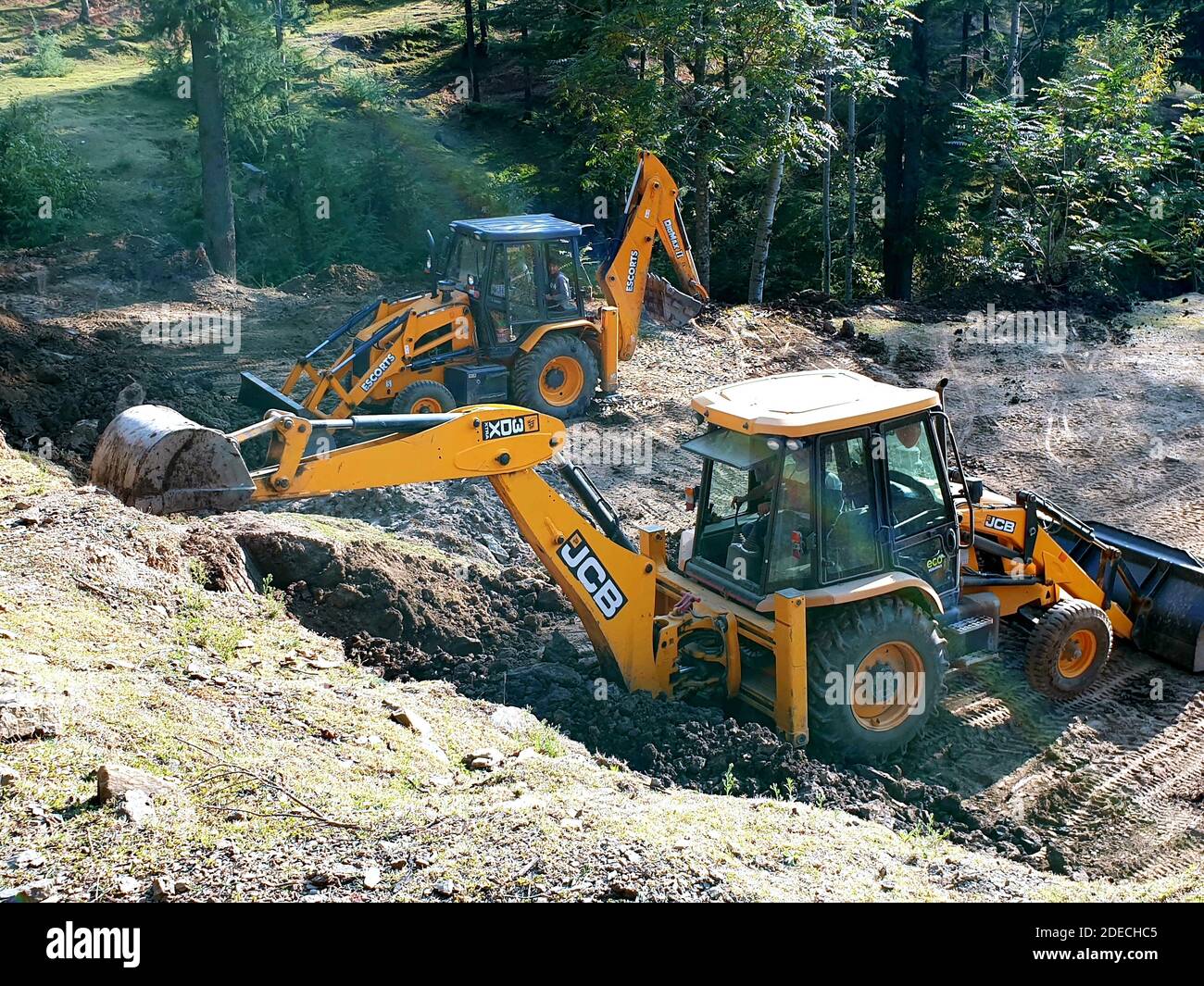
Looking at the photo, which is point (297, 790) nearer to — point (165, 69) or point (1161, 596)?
point (1161, 596)

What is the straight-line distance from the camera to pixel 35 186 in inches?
890

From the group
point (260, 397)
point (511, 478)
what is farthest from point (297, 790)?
point (260, 397)

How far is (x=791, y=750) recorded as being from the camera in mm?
7066

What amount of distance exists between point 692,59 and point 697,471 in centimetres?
884

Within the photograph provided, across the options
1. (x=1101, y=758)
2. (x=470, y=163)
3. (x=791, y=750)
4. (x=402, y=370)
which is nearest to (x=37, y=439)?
(x=402, y=370)

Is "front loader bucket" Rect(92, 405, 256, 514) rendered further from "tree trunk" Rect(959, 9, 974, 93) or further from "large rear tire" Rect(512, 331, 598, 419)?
"tree trunk" Rect(959, 9, 974, 93)

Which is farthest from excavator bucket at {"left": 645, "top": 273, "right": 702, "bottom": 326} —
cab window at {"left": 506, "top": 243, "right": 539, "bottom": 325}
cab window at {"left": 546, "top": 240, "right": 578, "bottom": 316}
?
cab window at {"left": 506, "top": 243, "right": 539, "bottom": 325}

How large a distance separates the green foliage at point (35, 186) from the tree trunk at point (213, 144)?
333cm

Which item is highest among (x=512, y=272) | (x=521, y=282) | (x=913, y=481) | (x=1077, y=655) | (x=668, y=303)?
(x=512, y=272)

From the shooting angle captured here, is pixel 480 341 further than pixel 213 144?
No

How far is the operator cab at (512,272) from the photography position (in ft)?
42.9

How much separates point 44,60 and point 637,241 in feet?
72.9
